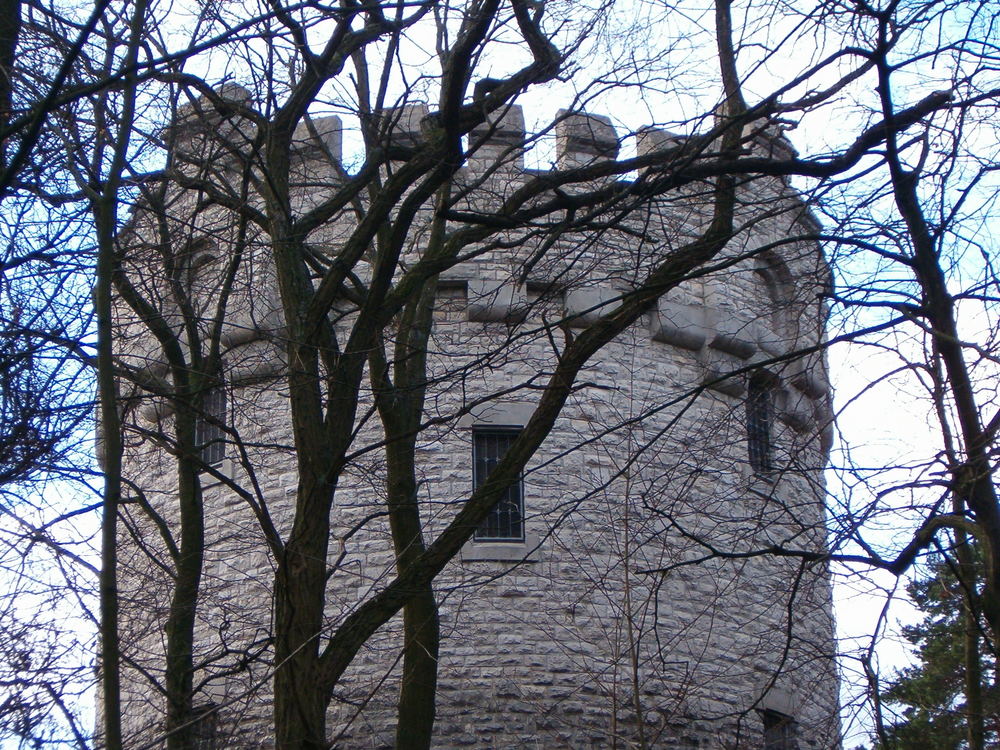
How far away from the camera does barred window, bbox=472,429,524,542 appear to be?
11.0 meters

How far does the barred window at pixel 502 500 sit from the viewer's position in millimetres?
10961

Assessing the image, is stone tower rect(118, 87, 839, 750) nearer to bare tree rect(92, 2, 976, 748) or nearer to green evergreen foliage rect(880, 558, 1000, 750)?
bare tree rect(92, 2, 976, 748)

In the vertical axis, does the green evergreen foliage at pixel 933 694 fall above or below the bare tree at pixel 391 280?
below

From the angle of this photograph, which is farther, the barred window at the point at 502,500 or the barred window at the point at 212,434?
the barred window at the point at 212,434

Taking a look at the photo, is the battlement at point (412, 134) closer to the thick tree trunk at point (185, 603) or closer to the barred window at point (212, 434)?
the thick tree trunk at point (185, 603)

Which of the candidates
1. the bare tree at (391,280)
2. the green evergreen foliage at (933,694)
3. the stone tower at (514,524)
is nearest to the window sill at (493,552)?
the stone tower at (514,524)

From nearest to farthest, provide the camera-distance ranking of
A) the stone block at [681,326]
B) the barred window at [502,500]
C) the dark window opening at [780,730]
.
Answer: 1. the barred window at [502,500]
2. the dark window opening at [780,730]
3. the stone block at [681,326]

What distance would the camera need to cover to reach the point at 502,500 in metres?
11.0

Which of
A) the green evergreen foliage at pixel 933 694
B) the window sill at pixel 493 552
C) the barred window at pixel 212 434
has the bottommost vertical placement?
the green evergreen foliage at pixel 933 694

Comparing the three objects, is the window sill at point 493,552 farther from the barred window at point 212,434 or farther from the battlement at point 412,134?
the battlement at point 412,134

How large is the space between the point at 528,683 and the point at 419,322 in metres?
3.19

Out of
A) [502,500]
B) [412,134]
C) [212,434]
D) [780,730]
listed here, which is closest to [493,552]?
[502,500]

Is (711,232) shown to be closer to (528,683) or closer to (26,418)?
(26,418)

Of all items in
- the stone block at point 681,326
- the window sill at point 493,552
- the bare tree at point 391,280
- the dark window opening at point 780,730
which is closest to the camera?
the bare tree at point 391,280
